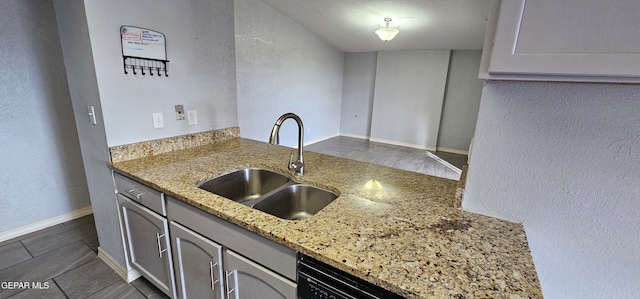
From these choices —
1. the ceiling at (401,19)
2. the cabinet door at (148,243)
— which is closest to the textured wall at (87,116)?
the cabinet door at (148,243)

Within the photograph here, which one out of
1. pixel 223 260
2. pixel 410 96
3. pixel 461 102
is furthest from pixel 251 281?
pixel 461 102

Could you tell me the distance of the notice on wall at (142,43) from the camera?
1534 mm

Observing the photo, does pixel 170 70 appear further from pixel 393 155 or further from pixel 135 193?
pixel 393 155

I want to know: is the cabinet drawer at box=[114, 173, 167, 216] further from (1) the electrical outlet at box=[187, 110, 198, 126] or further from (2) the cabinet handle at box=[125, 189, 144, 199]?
(1) the electrical outlet at box=[187, 110, 198, 126]

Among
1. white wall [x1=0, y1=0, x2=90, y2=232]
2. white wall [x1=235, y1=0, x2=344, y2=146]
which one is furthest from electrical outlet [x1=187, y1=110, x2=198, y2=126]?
white wall [x1=235, y1=0, x2=344, y2=146]

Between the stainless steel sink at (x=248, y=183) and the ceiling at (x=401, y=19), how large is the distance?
10.9ft

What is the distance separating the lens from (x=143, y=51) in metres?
1.61

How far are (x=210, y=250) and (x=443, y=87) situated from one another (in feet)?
21.2

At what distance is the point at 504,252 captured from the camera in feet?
2.69

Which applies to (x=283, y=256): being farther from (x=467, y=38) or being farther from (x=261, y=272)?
(x=467, y=38)

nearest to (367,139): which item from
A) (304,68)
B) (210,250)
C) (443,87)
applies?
(443,87)

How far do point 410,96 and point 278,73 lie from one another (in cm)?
355

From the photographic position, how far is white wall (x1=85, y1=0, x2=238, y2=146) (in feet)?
4.84

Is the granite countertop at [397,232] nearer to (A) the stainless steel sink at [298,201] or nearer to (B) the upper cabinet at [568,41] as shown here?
(A) the stainless steel sink at [298,201]
